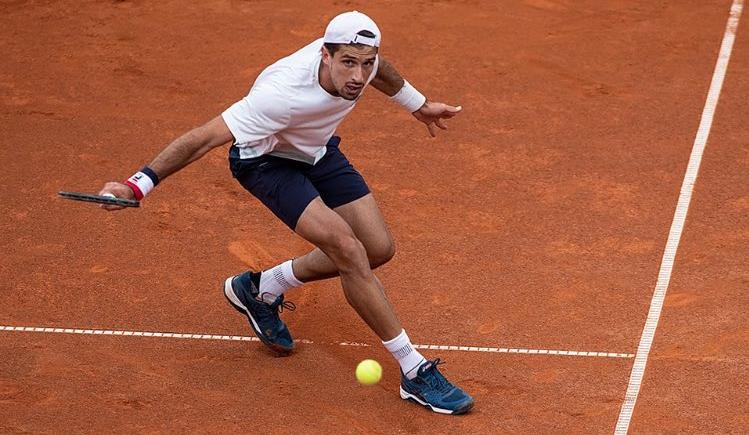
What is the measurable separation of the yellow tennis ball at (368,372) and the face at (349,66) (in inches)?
63.5

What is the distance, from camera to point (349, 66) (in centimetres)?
712

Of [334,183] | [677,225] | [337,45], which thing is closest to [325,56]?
[337,45]

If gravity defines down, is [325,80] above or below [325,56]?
below

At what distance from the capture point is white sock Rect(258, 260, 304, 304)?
8.00 m

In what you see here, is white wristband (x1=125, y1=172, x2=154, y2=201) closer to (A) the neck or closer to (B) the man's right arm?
(B) the man's right arm

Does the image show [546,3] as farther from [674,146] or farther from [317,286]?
[317,286]

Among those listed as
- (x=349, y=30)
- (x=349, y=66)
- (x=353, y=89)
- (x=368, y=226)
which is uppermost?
(x=349, y=30)

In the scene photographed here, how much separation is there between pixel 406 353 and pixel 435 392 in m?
0.27

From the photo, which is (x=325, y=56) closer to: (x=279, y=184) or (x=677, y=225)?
(x=279, y=184)

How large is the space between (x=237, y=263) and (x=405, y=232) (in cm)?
119

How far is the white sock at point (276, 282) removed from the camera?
8.00m

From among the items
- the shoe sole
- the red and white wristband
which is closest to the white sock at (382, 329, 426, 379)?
the shoe sole

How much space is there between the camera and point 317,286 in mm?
8797

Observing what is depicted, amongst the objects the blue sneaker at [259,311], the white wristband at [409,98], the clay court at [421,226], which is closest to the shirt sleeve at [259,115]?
the white wristband at [409,98]
